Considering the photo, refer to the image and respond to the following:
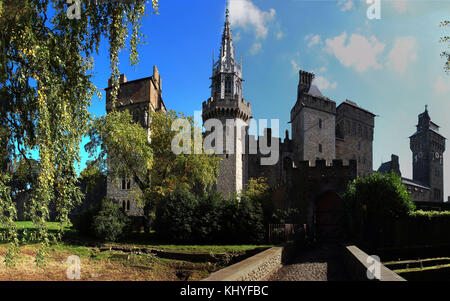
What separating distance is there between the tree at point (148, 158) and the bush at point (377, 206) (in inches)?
406

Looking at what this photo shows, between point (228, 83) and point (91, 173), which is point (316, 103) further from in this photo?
point (91, 173)

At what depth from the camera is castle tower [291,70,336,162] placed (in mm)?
41344

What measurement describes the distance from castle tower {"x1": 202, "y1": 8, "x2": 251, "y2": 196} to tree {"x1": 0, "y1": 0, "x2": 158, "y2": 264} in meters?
27.3

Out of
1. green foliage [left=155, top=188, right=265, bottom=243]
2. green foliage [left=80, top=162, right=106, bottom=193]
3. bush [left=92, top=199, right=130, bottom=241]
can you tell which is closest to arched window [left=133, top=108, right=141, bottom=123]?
green foliage [left=80, top=162, right=106, bottom=193]

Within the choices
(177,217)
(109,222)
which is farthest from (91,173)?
(177,217)

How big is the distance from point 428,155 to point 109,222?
6959cm

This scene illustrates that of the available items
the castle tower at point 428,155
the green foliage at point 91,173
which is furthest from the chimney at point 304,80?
the castle tower at point 428,155

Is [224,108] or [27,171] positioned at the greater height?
[224,108]

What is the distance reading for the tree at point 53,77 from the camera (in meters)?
7.26

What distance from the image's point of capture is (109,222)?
20.0 metres

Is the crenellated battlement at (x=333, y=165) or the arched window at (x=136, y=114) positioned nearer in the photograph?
the crenellated battlement at (x=333, y=165)

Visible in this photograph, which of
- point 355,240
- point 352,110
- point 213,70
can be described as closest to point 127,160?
point 355,240

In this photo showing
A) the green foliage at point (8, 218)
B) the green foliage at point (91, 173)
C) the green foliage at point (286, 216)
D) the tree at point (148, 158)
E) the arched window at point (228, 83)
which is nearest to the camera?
the green foliage at point (8, 218)

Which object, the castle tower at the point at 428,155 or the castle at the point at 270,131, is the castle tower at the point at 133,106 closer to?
the castle at the point at 270,131
